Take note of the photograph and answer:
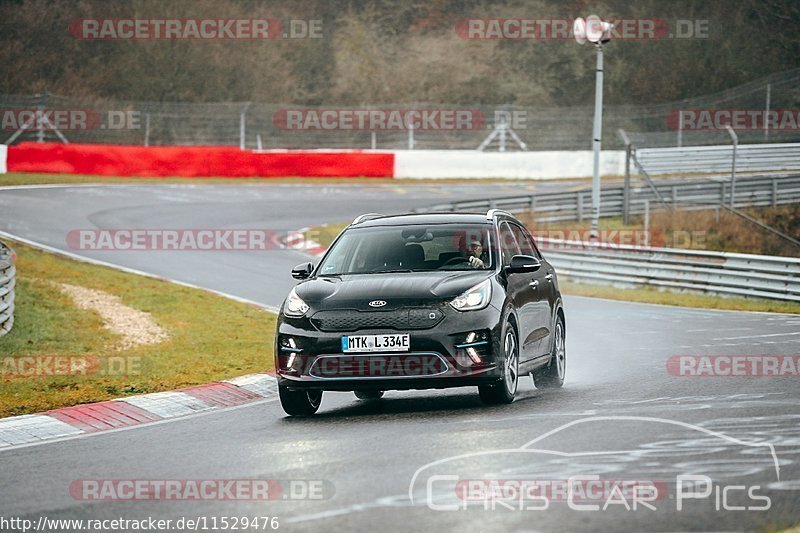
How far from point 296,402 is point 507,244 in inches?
101

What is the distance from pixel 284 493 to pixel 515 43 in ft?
192

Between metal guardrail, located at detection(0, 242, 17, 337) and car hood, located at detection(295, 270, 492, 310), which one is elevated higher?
car hood, located at detection(295, 270, 492, 310)

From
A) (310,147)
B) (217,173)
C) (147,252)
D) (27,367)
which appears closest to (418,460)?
(27,367)

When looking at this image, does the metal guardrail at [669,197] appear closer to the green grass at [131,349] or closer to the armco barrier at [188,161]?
the armco barrier at [188,161]

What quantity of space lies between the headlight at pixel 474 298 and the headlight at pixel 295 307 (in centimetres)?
122

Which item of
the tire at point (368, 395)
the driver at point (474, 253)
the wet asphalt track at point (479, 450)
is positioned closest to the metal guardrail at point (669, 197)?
the wet asphalt track at point (479, 450)

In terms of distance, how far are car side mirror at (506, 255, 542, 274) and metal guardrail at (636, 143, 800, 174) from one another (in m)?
24.6

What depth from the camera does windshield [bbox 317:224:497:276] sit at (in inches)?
444

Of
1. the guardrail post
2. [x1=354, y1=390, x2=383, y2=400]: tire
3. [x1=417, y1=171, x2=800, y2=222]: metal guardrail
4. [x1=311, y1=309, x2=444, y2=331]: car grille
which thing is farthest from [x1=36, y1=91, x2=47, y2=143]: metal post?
[x1=311, y1=309, x2=444, y2=331]: car grille

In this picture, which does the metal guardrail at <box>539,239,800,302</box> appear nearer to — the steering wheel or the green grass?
the green grass

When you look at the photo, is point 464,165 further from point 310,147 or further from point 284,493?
point 284,493

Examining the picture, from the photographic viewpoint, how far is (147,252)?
92.1 ft

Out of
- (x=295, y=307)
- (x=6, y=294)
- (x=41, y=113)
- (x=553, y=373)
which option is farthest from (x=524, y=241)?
(x=41, y=113)

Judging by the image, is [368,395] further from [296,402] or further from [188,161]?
[188,161]
